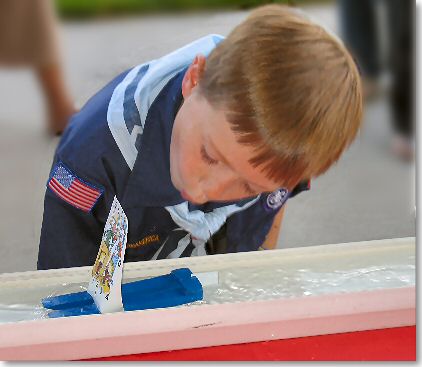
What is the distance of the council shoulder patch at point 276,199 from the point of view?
2.60 feet

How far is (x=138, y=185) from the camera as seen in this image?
785mm

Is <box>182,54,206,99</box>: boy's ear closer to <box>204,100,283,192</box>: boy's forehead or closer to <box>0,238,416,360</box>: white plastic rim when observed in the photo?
<box>204,100,283,192</box>: boy's forehead

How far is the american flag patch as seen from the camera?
0.76 m

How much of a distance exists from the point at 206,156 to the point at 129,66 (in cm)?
13

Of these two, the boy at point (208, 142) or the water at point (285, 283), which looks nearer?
the boy at point (208, 142)

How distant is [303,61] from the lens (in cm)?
69

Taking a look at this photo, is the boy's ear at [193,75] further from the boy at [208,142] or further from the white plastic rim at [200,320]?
the white plastic rim at [200,320]

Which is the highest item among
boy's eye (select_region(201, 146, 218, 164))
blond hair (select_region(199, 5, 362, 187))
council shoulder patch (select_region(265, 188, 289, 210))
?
blond hair (select_region(199, 5, 362, 187))

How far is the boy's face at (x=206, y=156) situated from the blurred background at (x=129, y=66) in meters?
0.06

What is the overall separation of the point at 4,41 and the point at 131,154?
0.18m

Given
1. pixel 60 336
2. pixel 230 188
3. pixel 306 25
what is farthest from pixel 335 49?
pixel 60 336

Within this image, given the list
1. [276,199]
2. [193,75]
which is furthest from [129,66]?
[276,199]

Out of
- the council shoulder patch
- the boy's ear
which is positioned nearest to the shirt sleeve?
the council shoulder patch

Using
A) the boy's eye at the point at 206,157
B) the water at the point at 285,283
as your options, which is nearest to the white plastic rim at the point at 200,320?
the water at the point at 285,283
